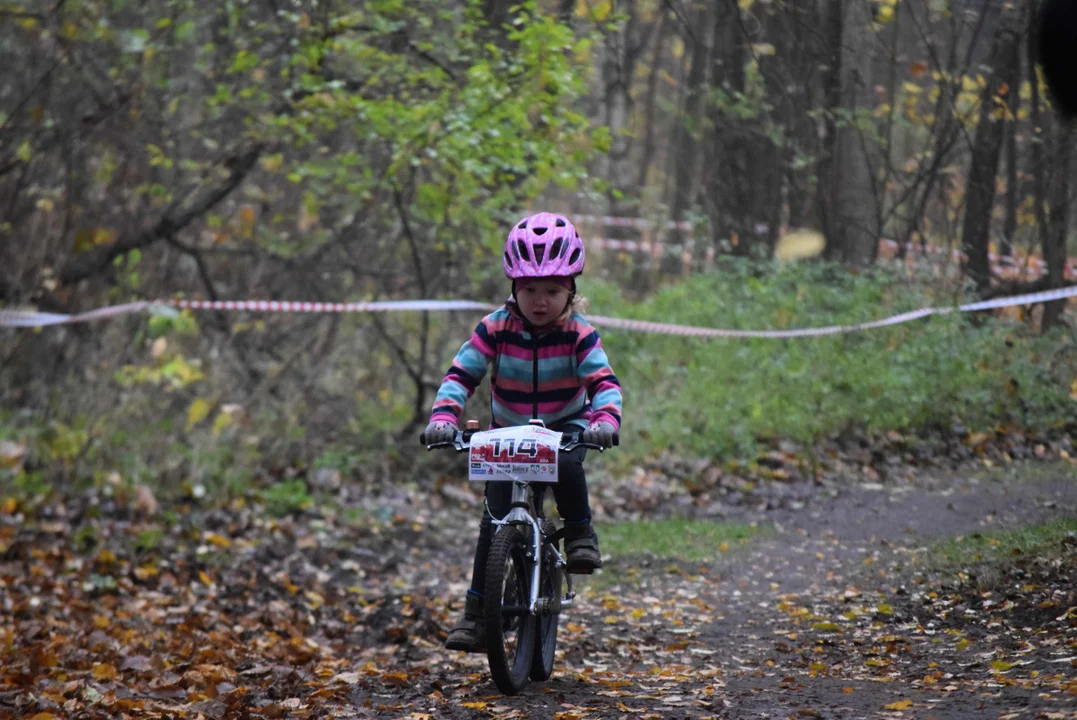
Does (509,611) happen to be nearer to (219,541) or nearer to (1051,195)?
(219,541)

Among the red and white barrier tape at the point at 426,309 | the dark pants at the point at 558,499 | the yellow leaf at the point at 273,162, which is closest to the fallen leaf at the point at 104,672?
the dark pants at the point at 558,499

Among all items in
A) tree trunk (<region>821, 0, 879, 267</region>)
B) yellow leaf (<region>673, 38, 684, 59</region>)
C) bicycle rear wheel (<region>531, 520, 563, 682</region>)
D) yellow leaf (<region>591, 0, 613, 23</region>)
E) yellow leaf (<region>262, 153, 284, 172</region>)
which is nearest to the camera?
bicycle rear wheel (<region>531, 520, 563, 682</region>)

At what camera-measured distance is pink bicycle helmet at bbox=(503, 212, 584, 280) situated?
5305 mm

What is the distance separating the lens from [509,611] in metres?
5.16

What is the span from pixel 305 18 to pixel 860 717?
859 cm

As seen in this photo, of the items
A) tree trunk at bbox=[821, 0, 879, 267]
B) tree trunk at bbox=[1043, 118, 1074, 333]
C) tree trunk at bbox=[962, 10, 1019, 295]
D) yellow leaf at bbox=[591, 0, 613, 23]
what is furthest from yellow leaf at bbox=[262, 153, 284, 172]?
tree trunk at bbox=[1043, 118, 1074, 333]

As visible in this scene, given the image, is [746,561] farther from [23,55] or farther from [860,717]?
[23,55]

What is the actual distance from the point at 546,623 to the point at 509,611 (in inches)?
23.6

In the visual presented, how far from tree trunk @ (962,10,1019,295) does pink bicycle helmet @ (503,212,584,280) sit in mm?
8028

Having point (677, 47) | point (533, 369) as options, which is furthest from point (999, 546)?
point (677, 47)

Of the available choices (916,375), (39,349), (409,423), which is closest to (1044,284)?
(916,375)

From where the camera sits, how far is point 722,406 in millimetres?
12867

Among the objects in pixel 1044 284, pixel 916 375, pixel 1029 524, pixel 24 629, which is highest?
pixel 1044 284

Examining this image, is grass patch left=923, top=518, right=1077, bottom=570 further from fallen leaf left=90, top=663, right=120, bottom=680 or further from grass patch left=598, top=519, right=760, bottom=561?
fallen leaf left=90, top=663, right=120, bottom=680
